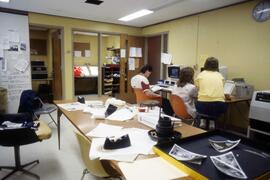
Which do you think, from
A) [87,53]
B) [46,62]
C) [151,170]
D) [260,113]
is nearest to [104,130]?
[151,170]

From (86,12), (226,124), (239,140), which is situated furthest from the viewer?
(86,12)

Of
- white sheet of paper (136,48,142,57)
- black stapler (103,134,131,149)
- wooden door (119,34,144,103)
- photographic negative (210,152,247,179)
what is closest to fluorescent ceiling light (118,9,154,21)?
wooden door (119,34,144,103)

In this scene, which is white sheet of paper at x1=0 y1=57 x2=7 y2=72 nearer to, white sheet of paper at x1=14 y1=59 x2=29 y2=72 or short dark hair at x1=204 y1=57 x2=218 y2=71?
white sheet of paper at x1=14 y1=59 x2=29 y2=72

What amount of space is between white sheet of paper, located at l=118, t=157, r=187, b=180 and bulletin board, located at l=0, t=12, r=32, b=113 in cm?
468

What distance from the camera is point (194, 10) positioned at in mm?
4555

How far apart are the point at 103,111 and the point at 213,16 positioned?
3459 millimetres

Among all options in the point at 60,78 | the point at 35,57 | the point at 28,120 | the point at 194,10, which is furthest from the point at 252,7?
the point at 35,57

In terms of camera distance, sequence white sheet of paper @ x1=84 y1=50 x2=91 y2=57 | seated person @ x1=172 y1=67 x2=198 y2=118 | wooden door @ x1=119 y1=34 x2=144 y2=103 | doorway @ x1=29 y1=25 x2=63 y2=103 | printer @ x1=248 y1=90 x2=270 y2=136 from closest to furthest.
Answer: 1. printer @ x1=248 y1=90 x2=270 y2=136
2. seated person @ x1=172 y1=67 x2=198 y2=118
3. doorway @ x1=29 y1=25 x2=63 y2=103
4. wooden door @ x1=119 y1=34 x2=144 y2=103
5. white sheet of paper @ x1=84 y1=50 x2=91 y2=57

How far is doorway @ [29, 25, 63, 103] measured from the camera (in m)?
5.81

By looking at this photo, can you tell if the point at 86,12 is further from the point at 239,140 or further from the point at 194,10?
the point at 239,140

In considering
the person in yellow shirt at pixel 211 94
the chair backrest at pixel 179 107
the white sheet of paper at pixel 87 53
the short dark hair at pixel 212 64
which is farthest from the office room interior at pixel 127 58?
the white sheet of paper at pixel 87 53

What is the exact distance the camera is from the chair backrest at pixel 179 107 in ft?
9.93

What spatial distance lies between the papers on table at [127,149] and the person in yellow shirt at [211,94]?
1.68 m

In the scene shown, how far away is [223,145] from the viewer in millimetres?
1271
